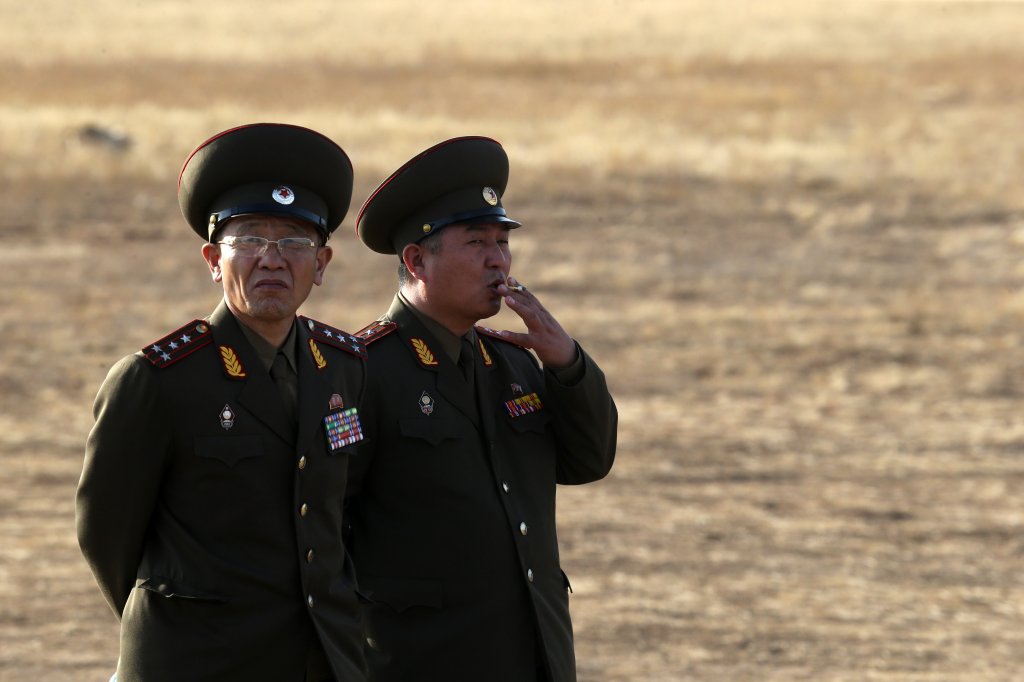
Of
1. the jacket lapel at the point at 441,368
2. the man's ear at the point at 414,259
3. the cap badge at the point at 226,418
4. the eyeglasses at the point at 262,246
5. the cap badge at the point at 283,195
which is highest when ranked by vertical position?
the cap badge at the point at 283,195

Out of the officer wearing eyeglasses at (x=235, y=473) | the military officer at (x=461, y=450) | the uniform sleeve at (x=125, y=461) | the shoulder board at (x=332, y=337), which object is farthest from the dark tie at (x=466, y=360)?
the uniform sleeve at (x=125, y=461)

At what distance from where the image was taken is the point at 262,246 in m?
3.50

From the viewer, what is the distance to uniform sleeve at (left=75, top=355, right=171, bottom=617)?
11.1 ft

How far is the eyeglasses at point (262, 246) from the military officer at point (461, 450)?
50 cm

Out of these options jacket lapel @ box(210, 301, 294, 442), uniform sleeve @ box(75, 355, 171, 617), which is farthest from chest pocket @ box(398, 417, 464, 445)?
uniform sleeve @ box(75, 355, 171, 617)

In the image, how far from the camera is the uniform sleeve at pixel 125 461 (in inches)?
134

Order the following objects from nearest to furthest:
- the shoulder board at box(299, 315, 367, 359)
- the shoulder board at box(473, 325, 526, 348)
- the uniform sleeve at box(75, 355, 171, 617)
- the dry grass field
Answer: the uniform sleeve at box(75, 355, 171, 617) → the shoulder board at box(299, 315, 367, 359) → the shoulder board at box(473, 325, 526, 348) → the dry grass field

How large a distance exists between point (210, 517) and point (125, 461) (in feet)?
0.65

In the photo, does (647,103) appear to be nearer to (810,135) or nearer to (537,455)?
(810,135)

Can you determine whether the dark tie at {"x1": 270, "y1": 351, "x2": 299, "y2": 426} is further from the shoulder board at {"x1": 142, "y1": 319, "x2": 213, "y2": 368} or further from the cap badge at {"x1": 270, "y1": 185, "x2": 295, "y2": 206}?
the cap badge at {"x1": 270, "y1": 185, "x2": 295, "y2": 206}

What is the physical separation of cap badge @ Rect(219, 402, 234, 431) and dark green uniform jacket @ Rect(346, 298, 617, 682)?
1.45ft

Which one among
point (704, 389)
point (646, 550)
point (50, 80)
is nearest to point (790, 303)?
point (704, 389)

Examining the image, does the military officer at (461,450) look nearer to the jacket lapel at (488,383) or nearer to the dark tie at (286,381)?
the jacket lapel at (488,383)

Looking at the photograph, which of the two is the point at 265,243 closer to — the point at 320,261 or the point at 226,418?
the point at 320,261
